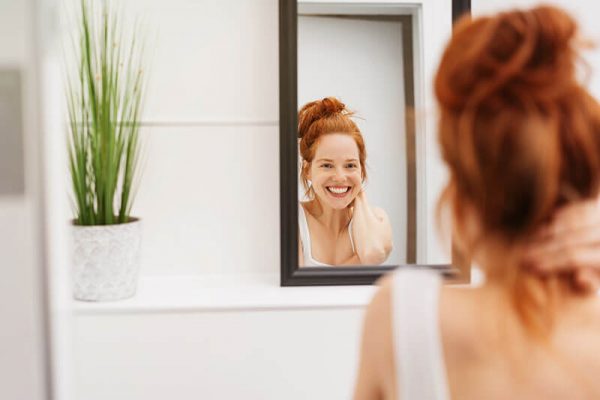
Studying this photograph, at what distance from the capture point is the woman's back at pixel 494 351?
0.69 m

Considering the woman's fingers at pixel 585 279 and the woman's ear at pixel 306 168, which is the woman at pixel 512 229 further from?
the woman's ear at pixel 306 168

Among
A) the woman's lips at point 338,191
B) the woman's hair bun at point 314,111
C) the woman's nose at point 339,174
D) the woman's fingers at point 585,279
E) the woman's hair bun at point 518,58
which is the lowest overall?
the woman's fingers at point 585,279

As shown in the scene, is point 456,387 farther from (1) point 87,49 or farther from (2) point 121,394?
(1) point 87,49

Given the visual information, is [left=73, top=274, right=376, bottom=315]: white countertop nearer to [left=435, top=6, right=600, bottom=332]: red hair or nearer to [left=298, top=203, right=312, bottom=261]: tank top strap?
[left=298, top=203, right=312, bottom=261]: tank top strap

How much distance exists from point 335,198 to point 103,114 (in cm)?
55

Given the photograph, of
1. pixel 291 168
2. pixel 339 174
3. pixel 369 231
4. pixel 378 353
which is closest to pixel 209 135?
pixel 291 168

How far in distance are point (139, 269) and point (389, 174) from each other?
616 mm

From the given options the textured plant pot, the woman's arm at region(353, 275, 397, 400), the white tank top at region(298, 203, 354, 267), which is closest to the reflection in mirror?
the white tank top at region(298, 203, 354, 267)

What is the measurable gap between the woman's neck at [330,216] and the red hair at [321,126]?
4cm

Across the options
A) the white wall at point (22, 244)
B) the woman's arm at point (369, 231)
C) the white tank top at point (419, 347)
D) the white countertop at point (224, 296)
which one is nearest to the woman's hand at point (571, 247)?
the white tank top at point (419, 347)

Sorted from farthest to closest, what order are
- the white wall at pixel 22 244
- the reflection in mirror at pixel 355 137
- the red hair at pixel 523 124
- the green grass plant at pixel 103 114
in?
1. the reflection in mirror at pixel 355 137
2. the green grass plant at pixel 103 114
3. the white wall at pixel 22 244
4. the red hair at pixel 523 124

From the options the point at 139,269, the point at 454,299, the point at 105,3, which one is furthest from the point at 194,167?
the point at 454,299

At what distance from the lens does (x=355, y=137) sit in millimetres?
1682

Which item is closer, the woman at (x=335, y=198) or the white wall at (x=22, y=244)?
the white wall at (x=22, y=244)
